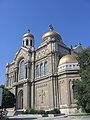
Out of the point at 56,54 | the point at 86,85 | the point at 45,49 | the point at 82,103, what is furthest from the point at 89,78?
the point at 45,49

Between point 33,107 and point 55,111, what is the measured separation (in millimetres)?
9902

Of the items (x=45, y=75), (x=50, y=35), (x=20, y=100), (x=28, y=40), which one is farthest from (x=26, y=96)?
(x=28, y=40)

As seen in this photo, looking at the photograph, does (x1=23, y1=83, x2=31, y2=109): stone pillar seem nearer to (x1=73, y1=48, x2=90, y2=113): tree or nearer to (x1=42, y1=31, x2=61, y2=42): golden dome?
(x1=42, y1=31, x2=61, y2=42): golden dome

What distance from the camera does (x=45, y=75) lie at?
50031 millimetres

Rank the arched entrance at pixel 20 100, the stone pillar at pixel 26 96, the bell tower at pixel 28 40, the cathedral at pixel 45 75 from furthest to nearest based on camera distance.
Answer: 1. the bell tower at pixel 28 40
2. the arched entrance at pixel 20 100
3. the stone pillar at pixel 26 96
4. the cathedral at pixel 45 75

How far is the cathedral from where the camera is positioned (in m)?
44.3

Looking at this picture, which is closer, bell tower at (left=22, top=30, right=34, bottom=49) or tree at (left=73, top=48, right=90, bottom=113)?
tree at (left=73, top=48, right=90, bottom=113)

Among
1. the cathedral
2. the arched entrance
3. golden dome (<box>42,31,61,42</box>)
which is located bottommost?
the arched entrance

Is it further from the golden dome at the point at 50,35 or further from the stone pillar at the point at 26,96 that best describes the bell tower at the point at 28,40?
the stone pillar at the point at 26,96

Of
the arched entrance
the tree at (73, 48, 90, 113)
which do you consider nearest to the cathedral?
the arched entrance

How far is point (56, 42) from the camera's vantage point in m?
49.9

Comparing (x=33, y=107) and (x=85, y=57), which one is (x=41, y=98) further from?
(x=85, y=57)

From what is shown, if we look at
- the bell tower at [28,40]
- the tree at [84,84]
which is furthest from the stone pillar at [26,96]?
the tree at [84,84]

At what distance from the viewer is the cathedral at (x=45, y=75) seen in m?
44.3
